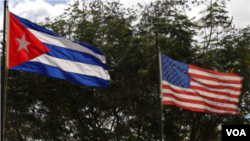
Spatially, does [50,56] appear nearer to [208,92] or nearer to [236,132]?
[236,132]

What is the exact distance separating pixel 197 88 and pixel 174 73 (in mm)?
886

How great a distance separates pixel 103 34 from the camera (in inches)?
864

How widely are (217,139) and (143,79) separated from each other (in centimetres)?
763

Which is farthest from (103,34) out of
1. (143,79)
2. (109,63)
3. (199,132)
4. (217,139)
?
(217,139)

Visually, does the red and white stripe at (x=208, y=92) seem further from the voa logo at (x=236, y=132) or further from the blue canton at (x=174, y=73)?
the voa logo at (x=236, y=132)

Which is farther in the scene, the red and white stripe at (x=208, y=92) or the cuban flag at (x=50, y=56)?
the red and white stripe at (x=208, y=92)

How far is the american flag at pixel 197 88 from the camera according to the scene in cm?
1463

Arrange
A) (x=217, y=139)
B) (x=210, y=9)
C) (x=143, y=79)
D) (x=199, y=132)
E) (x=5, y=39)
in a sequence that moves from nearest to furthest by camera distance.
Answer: (x=5, y=39) < (x=143, y=79) < (x=210, y=9) < (x=199, y=132) < (x=217, y=139)

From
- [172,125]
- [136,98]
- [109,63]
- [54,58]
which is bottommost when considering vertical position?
[172,125]

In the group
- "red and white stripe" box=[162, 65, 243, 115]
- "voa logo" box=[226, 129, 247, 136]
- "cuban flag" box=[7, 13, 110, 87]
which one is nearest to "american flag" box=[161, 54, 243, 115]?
"red and white stripe" box=[162, 65, 243, 115]

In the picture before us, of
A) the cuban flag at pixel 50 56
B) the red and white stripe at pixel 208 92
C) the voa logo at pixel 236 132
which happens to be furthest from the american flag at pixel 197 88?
the cuban flag at pixel 50 56

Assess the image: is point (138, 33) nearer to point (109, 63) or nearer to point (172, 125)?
point (109, 63)

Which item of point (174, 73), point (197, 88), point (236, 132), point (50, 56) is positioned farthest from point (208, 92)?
point (50, 56)

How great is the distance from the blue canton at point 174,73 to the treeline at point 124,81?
5.43 meters
